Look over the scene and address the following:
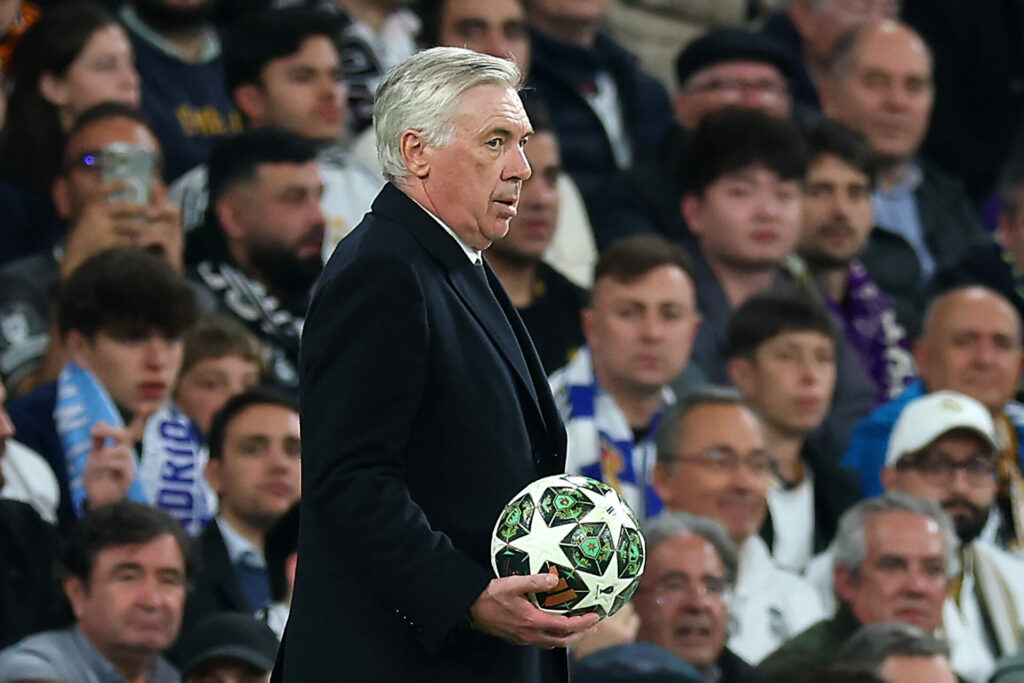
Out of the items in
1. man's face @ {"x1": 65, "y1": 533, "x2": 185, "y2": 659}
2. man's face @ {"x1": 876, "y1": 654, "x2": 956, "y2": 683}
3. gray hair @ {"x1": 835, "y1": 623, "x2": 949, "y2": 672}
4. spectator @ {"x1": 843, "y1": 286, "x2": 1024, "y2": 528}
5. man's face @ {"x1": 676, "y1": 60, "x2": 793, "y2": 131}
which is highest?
man's face @ {"x1": 676, "y1": 60, "x2": 793, "y2": 131}

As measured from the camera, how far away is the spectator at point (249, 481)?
19.1 feet

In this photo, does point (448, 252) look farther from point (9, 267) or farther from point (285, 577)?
point (9, 267)

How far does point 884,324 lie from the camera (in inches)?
319

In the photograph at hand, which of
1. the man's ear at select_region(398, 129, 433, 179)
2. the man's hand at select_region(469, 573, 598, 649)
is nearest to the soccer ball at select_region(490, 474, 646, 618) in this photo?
the man's hand at select_region(469, 573, 598, 649)

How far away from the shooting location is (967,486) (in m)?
6.89

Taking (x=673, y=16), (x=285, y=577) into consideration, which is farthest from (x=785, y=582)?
(x=673, y=16)

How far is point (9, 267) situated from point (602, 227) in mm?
2523

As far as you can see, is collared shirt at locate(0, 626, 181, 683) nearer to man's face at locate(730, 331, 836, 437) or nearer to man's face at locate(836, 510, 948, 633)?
man's face at locate(836, 510, 948, 633)

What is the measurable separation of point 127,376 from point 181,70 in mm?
2178

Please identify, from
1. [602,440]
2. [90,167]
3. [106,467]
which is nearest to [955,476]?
[602,440]

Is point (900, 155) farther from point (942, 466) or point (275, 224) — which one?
point (275, 224)

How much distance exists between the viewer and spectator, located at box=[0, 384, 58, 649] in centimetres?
526

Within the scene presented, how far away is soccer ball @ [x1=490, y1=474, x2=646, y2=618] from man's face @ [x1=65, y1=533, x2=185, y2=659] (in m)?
2.44

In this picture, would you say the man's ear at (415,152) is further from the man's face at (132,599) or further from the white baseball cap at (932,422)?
the white baseball cap at (932,422)
